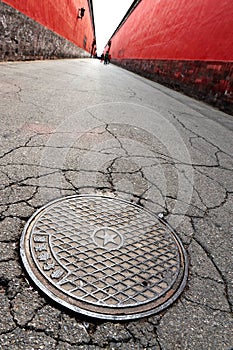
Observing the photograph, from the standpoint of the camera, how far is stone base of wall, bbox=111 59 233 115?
21.7 ft

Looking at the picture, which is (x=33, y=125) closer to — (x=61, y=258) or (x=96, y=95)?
(x=61, y=258)

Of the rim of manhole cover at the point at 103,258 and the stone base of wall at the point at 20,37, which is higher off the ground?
the stone base of wall at the point at 20,37

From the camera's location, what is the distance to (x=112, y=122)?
12.7 feet

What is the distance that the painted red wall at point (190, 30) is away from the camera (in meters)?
7.10

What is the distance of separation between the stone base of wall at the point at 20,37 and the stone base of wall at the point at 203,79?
17.9ft

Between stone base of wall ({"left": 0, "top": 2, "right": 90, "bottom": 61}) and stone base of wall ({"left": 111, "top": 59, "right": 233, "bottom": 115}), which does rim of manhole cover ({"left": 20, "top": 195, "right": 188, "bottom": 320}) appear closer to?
stone base of wall ({"left": 111, "top": 59, "right": 233, "bottom": 115})

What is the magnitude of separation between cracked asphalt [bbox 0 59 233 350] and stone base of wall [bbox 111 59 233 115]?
2.36 meters

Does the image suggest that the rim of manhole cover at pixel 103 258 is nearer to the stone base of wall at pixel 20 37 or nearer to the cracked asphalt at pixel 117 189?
the cracked asphalt at pixel 117 189

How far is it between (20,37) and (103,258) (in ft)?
28.6

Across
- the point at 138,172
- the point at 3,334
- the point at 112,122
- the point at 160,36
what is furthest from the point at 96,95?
the point at 160,36

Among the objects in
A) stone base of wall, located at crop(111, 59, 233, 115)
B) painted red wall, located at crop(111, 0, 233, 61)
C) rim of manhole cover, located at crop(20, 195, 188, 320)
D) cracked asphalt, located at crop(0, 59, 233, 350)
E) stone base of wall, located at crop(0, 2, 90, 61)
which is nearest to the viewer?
cracked asphalt, located at crop(0, 59, 233, 350)

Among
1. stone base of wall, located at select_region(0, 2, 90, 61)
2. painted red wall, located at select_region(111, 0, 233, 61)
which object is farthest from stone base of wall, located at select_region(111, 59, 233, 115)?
stone base of wall, located at select_region(0, 2, 90, 61)

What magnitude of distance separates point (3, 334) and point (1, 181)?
3.97 feet

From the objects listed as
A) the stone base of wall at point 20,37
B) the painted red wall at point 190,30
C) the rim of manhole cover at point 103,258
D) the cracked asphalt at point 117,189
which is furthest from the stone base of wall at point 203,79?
the rim of manhole cover at point 103,258
